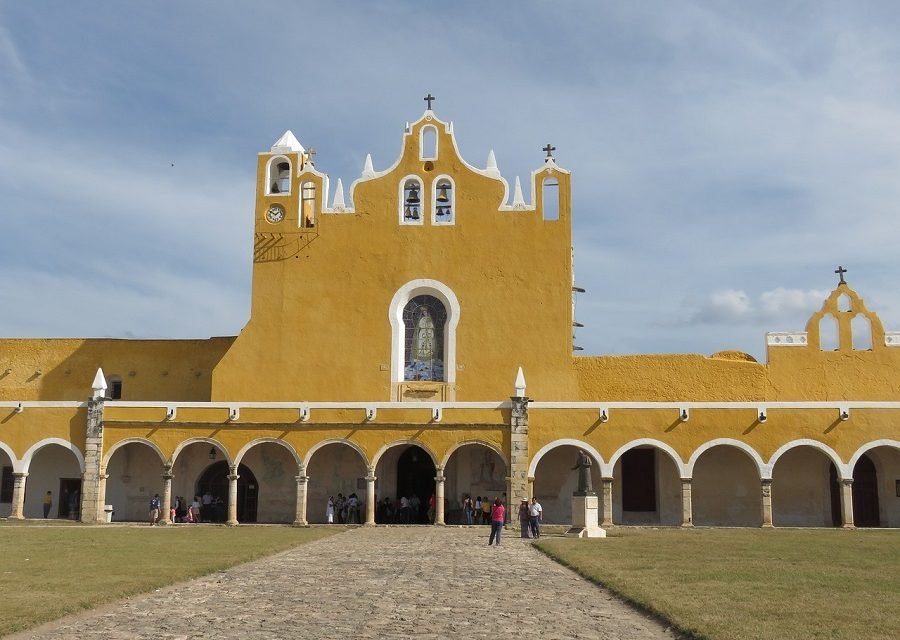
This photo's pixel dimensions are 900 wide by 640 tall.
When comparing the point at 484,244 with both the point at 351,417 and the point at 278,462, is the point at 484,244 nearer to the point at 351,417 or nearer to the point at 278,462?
the point at 351,417

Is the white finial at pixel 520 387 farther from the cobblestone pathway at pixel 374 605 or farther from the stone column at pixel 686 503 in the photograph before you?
the cobblestone pathway at pixel 374 605

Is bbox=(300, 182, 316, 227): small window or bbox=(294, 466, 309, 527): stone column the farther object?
bbox=(300, 182, 316, 227): small window

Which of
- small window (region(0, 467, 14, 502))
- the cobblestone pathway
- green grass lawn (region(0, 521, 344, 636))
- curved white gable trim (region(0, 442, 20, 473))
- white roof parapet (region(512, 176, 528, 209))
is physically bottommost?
the cobblestone pathway

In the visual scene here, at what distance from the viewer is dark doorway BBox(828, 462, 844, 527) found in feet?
86.1

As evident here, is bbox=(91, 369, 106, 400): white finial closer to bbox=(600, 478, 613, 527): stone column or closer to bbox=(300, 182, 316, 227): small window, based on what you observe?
bbox=(300, 182, 316, 227): small window

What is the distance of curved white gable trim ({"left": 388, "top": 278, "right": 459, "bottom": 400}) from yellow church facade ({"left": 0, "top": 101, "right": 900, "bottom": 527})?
0.19 feet

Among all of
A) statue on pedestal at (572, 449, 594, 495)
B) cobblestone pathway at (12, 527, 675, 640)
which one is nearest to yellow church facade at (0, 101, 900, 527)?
statue on pedestal at (572, 449, 594, 495)

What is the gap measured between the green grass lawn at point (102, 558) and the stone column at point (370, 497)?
1.63m

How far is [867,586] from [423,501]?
17242mm

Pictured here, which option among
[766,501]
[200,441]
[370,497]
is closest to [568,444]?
[766,501]

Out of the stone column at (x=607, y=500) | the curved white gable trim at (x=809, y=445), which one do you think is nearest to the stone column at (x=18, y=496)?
the stone column at (x=607, y=500)

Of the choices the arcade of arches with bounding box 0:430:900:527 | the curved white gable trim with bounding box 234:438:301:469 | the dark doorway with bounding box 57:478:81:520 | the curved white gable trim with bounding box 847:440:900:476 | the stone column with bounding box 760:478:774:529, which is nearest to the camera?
the stone column with bounding box 760:478:774:529

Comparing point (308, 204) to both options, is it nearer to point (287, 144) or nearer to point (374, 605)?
point (287, 144)

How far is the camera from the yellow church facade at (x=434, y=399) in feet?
84.8
